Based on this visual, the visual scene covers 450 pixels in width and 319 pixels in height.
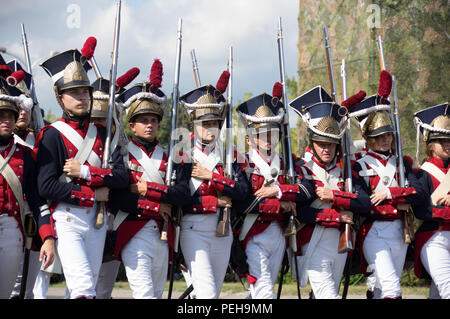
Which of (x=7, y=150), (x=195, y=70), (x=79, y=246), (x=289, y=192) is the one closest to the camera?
(x=79, y=246)

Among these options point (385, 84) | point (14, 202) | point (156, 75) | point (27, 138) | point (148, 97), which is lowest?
point (14, 202)

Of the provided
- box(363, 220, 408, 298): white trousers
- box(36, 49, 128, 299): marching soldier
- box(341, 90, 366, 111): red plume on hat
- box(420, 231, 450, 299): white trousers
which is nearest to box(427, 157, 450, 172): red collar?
box(420, 231, 450, 299): white trousers

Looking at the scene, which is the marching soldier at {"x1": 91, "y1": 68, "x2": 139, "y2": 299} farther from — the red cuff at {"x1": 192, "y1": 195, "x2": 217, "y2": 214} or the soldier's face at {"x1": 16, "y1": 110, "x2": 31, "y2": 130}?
the red cuff at {"x1": 192, "y1": 195, "x2": 217, "y2": 214}

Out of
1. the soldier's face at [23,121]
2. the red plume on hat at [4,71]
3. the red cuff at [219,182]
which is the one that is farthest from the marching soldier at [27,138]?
the red cuff at [219,182]

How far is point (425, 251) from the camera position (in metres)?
7.62

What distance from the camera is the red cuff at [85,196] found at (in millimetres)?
A: 6027

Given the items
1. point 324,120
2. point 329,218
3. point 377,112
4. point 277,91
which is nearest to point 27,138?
point 277,91

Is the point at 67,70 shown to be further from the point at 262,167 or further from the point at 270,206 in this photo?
the point at 270,206

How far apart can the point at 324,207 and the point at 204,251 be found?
152 cm

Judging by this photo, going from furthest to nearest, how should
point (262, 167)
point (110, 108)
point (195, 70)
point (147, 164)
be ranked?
point (195, 70), point (262, 167), point (147, 164), point (110, 108)

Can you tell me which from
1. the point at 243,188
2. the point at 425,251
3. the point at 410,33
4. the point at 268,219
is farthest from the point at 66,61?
the point at 410,33

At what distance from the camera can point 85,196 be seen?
607 cm

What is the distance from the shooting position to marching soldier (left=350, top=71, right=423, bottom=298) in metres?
7.26
